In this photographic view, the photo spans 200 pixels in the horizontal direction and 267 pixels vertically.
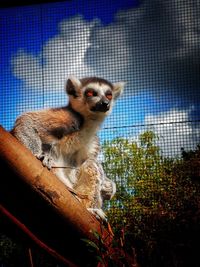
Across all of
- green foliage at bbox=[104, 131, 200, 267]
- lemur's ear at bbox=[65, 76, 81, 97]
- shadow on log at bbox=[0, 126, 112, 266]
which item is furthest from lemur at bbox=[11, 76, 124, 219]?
green foliage at bbox=[104, 131, 200, 267]

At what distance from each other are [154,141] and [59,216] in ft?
13.7

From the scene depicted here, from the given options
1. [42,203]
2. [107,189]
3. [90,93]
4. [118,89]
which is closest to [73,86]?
[90,93]

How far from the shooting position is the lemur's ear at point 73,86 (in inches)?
89.4

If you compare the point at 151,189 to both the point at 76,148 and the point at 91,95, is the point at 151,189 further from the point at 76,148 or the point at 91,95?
the point at 76,148

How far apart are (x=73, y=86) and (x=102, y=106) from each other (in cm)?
24

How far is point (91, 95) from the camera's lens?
7.34 ft

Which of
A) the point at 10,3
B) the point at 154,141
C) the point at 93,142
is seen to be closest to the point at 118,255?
the point at 93,142

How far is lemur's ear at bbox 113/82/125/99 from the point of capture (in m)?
2.51

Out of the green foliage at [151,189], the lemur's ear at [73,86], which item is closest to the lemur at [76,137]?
the lemur's ear at [73,86]

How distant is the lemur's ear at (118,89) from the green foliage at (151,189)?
2092 mm

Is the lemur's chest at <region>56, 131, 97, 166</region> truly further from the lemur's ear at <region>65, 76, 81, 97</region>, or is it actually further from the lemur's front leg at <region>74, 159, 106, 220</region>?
the lemur's ear at <region>65, 76, 81, 97</region>

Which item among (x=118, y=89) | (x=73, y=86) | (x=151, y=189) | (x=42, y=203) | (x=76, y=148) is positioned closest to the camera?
(x=42, y=203)

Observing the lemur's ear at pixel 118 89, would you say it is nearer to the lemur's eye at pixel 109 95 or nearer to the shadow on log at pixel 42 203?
the lemur's eye at pixel 109 95

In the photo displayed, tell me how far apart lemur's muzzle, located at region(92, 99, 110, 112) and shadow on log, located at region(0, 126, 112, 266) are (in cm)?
114
